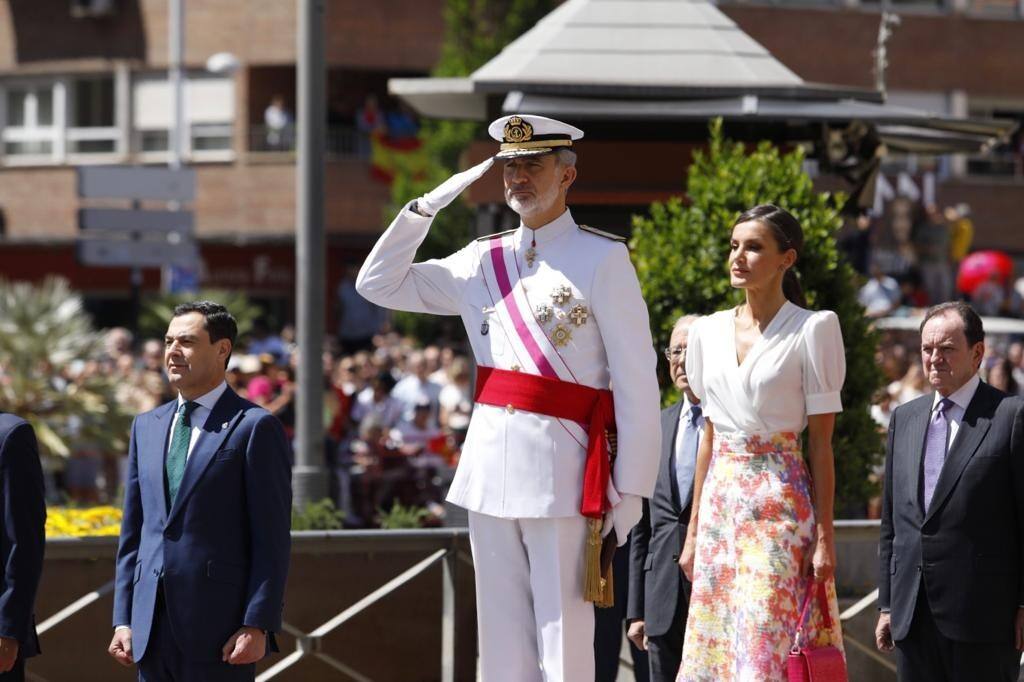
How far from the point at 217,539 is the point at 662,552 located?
172 centimetres

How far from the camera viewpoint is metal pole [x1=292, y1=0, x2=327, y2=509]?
12141 mm

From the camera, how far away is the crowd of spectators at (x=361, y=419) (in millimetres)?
15156

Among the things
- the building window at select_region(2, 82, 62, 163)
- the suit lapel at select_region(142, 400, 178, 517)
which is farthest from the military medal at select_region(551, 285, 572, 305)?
the building window at select_region(2, 82, 62, 163)

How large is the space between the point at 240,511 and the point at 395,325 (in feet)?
Answer: 82.0

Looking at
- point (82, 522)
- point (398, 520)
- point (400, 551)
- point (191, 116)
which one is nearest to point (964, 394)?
point (400, 551)

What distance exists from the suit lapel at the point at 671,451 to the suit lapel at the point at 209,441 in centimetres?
166

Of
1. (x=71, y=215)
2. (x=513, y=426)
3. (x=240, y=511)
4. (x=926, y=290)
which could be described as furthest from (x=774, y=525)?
(x=71, y=215)

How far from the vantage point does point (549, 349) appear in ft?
18.8

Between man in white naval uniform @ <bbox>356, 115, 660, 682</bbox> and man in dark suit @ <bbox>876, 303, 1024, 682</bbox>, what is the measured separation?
131 centimetres

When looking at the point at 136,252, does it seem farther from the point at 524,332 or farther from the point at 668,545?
the point at 524,332

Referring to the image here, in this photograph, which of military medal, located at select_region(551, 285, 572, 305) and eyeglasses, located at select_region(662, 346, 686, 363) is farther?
eyeglasses, located at select_region(662, 346, 686, 363)

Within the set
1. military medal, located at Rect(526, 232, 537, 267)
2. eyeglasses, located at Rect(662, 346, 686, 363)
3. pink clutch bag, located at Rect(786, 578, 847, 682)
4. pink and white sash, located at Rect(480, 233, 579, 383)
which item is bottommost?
pink clutch bag, located at Rect(786, 578, 847, 682)

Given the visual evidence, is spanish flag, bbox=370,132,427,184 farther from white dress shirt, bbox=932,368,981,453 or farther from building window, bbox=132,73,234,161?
white dress shirt, bbox=932,368,981,453

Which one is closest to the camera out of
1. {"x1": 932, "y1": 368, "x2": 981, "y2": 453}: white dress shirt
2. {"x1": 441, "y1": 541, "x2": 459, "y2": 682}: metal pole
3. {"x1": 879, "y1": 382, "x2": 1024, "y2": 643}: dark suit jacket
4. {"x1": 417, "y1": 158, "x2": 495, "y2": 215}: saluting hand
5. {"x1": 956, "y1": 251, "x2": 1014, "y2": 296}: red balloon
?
{"x1": 417, "y1": 158, "x2": 495, "y2": 215}: saluting hand
